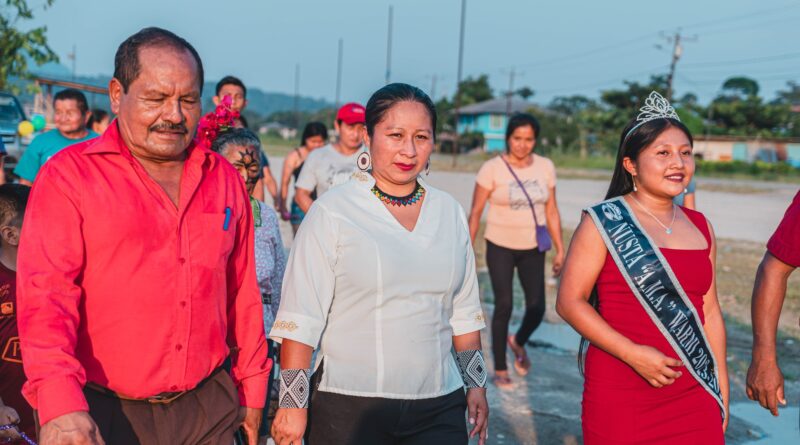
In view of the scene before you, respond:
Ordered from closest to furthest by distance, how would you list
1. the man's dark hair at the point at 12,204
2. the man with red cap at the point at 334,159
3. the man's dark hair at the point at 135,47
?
the man's dark hair at the point at 135,47 < the man's dark hair at the point at 12,204 < the man with red cap at the point at 334,159

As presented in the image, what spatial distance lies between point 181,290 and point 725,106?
2592 inches

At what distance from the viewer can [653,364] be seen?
3346 mm

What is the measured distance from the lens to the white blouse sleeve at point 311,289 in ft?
10.0

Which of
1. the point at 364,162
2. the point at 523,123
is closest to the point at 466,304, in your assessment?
the point at 364,162

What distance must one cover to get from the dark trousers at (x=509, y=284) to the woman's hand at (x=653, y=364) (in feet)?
11.0

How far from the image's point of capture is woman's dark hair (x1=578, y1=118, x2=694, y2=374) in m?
3.73

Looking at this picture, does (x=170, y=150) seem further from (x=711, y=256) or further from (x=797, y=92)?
(x=797, y=92)

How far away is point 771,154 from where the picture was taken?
59.8 metres

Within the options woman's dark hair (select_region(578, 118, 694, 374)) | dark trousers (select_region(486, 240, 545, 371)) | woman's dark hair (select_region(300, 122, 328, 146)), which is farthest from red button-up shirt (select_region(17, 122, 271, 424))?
woman's dark hair (select_region(300, 122, 328, 146))

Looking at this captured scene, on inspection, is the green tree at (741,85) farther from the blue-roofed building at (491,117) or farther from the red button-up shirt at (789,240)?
the red button-up shirt at (789,240)

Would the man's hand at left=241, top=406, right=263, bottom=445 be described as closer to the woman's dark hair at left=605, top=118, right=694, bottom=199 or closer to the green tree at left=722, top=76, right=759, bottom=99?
the woman's dark hair at left=605, top=118, right=694, bottom=199

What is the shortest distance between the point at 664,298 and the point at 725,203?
2289 cm

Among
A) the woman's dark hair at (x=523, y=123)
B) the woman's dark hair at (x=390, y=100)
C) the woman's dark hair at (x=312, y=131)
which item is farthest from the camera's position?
the woman's dark hair at (x=312, y=131)

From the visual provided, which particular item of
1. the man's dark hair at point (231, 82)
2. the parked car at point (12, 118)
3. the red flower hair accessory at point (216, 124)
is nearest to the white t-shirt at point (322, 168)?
the man's dark hair at point (231, 82)
